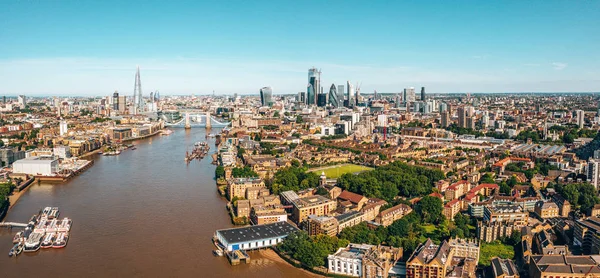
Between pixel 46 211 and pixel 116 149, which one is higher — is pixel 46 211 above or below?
below

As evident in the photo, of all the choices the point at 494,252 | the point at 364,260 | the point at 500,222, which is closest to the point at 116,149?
the point at 364,260

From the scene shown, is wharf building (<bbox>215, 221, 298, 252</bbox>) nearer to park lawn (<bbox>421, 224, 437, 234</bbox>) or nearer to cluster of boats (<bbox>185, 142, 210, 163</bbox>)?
park lawn (<bbox>421, 224, 437, 234</bbox>)

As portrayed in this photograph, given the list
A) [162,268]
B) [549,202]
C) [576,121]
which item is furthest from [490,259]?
[576,121]

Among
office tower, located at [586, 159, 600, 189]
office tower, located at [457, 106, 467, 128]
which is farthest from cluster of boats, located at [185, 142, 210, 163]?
office tower, located at [457, 106, 467, 128]

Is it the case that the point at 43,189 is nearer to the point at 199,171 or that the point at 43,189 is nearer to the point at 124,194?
the point at 124,194

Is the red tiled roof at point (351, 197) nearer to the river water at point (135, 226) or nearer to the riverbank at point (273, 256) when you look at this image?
the river water at point (135, 226)

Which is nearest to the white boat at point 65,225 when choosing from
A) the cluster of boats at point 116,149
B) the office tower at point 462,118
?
the cluster of boats at point 116,149

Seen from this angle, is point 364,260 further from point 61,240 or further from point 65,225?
point 65,225
